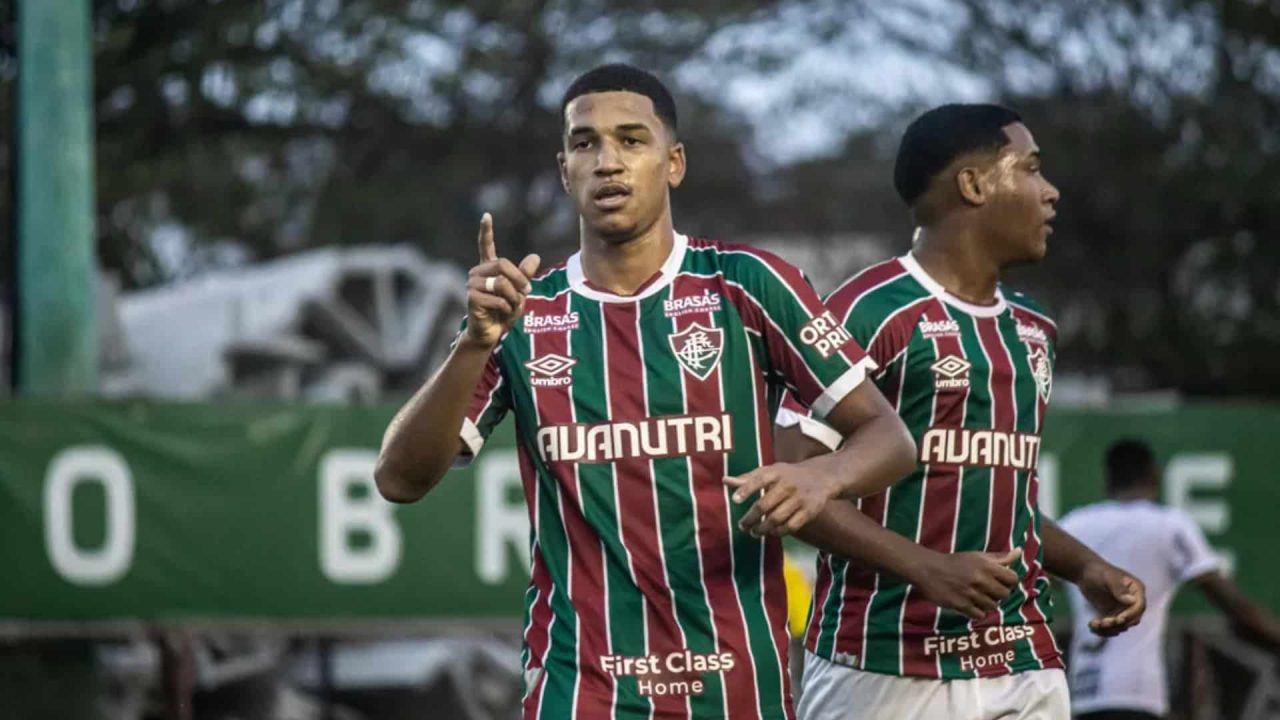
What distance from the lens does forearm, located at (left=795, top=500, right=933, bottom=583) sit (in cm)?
501

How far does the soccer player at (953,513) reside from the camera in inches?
231

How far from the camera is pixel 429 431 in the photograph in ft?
15.6

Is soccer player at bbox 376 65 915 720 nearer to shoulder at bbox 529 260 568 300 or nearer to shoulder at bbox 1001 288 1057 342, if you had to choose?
shoulder at bbox 529 260 568 300

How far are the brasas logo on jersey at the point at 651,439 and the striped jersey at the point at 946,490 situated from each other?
2.62 feet

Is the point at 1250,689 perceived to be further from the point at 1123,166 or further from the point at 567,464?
the point at 567,464

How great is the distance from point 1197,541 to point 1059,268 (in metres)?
12.4

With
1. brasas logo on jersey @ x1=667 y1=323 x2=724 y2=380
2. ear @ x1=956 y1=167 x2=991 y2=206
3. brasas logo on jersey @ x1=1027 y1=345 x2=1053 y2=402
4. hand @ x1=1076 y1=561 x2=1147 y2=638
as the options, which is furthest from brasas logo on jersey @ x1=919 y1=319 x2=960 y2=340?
brasas logo on jersey @ x1=667 y1=323 x2=724 y2=380

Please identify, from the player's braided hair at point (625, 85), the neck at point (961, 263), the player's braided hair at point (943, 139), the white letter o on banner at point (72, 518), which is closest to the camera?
the player's braided hair at point (625, 85)

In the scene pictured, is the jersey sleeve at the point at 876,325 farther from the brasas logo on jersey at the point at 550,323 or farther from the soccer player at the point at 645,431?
the brasas logo on jersey at the point at 550,323

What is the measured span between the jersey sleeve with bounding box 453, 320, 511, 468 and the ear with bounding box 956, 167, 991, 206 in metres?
1.82

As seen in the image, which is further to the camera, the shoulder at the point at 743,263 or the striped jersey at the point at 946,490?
the striped jersey at the point at 946,490

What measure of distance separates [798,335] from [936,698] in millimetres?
1420

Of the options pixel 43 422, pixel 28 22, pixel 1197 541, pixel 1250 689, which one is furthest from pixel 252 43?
pixel 1197 541

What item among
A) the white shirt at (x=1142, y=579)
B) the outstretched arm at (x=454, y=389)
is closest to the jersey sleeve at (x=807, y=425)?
the outstretched arm at (x=454, y=389)
